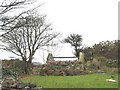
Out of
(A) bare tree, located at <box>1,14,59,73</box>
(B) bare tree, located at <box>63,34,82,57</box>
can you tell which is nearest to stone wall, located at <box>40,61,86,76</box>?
(A) bare tree, located at <box>1,14,59,73</box>

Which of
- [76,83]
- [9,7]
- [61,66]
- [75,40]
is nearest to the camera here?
[9,7]

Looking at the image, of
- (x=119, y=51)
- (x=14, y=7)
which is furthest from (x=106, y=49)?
(x=14, y=7)

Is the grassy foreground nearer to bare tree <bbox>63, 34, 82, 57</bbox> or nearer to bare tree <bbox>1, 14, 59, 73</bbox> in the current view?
bare tree <bbox>1, 14, 59, 73</bbox>

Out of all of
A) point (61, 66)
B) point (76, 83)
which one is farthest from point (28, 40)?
point (76, 83)

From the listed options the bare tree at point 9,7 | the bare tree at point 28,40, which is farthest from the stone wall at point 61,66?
the bare tree at point 9,7

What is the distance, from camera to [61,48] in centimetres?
3881

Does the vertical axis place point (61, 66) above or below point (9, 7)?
below

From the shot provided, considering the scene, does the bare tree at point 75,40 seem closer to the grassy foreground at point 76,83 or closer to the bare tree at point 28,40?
the bare tree at point 28,40

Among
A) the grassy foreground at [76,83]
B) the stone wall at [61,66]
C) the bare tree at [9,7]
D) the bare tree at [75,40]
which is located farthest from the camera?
the bare tree at [75,40]

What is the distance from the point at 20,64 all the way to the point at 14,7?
1133cm

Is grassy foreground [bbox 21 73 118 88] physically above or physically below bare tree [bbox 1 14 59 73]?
below

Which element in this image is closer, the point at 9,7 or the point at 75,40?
the point at 9,7

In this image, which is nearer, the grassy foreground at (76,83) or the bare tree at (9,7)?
the bare tree at (9,7)

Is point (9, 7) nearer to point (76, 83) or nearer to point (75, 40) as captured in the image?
point (76, 83)
